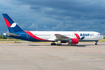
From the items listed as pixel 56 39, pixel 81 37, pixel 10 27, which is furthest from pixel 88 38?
pixel 10 27

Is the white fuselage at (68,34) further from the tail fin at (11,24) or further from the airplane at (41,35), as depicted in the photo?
the tail fin at (11,24)

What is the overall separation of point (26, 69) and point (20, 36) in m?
24.6

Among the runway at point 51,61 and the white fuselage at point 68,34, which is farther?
the white fuselage at point 68,34

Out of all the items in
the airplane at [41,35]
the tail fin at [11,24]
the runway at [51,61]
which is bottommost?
the runway at [51,61]

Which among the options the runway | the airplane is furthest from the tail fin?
the runway

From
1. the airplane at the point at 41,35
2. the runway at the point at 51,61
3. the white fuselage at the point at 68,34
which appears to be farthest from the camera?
the white fuselage at the point at 68,34

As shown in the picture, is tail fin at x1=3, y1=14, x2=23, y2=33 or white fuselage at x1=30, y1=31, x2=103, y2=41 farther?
white fuselage at x1=30, y1=31, x2=103, y2=41

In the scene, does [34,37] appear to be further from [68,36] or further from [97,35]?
[97,35]

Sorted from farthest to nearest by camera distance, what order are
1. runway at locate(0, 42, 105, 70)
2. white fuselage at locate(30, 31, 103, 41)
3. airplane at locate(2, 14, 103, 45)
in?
white fuselage at locate(30, 31, 103, 41) < airplane at locate(2, 14, 103, 45) < runway at locate(0, 42, 105, 70)

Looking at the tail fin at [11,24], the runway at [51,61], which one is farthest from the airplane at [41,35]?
the runway at [51,61]

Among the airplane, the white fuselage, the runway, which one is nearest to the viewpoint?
the runway

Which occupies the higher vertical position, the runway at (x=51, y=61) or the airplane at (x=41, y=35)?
the airplane at (x=41, y=35)

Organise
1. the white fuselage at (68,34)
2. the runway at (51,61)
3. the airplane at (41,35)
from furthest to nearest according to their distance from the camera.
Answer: the white fuselage at (68,34)
the airplane at (41,35)
the runway at (51,61)

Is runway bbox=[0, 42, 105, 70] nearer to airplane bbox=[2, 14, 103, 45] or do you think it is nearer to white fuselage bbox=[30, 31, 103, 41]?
airplane bbox=[2, 14, 103, 45]
